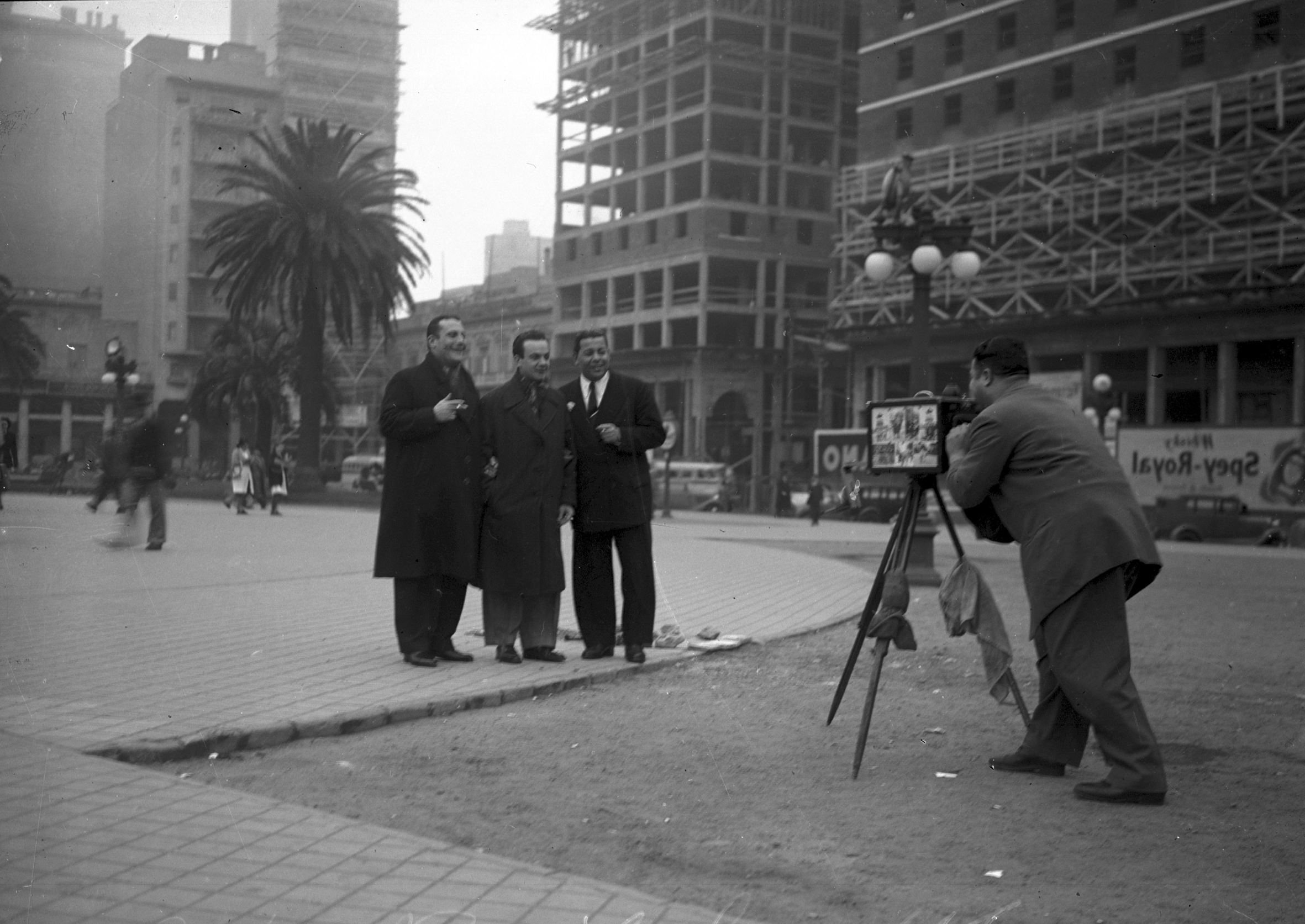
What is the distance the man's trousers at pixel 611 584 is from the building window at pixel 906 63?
47858mm

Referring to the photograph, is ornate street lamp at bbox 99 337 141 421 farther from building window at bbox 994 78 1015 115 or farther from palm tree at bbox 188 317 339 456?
→ building window at bbox 994 78 1015 115

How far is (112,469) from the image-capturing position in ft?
51.8

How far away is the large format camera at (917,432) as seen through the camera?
587 centimetres

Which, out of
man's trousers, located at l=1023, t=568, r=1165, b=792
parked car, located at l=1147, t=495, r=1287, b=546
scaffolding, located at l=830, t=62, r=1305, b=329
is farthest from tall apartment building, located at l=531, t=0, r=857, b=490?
parked car, located at l=1147, t=495, r=1287, b=546

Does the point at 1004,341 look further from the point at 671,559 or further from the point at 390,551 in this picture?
the point at 671,559

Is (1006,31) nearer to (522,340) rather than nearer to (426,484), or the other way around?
(522,340)

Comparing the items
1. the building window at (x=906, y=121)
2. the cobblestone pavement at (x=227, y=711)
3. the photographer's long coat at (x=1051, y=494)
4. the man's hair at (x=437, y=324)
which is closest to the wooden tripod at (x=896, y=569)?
the photographer's long coat at (x=1051, y=494)

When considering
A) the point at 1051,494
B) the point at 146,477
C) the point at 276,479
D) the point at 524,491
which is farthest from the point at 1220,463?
the point at 1051,494

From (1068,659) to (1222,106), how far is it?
40675 millimetres

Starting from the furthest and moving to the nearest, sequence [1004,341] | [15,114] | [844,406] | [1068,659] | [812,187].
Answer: [844,406], [812,187], [1004,341], [1068,659], [15,114]

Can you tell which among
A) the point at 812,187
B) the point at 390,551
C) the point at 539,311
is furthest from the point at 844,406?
the point at 390,551

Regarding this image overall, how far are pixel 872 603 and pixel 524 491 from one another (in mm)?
2630

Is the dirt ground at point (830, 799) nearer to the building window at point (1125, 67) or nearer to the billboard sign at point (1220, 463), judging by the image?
the billboard sign at point (1220, 463)

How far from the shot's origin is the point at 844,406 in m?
60.6
